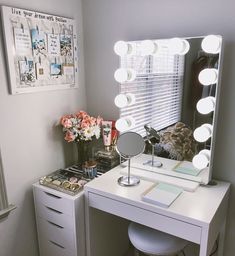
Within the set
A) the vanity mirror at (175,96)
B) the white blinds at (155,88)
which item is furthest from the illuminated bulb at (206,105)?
the white blinds at (155,88)

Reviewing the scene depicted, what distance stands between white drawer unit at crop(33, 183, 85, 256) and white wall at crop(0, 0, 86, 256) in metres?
0.08

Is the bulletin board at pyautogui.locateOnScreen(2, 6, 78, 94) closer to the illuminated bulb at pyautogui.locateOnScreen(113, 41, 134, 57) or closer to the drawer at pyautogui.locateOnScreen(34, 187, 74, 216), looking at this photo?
the illuminated bulb at pyautogui.locateOnScreen(113, 41, 134, 57)

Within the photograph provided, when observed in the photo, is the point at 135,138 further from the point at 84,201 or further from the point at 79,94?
the point at 79,94

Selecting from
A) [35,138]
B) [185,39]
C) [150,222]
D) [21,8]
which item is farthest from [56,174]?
[185,39]

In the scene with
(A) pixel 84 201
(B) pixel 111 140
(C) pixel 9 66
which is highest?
(C) pixel 9 66

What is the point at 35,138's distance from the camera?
1627 millimetres

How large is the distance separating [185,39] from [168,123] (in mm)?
493

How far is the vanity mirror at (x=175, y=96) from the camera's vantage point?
1.38 m

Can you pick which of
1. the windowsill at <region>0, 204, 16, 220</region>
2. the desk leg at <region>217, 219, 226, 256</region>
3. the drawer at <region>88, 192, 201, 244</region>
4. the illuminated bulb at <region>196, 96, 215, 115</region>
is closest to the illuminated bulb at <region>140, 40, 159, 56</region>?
the illuminated bulb at <region>196, 96, 215, 115</region>

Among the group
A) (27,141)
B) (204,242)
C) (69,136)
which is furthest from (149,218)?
(27,141)

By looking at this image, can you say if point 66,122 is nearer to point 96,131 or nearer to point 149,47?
point 96,131

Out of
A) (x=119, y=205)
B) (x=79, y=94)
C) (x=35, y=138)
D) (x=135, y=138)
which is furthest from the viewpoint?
(x=79, y=94)

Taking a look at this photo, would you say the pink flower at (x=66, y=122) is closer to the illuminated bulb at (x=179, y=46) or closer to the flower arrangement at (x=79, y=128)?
the flower arrangement at (x=79, y=128)

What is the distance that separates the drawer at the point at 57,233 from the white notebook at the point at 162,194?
0.53m
